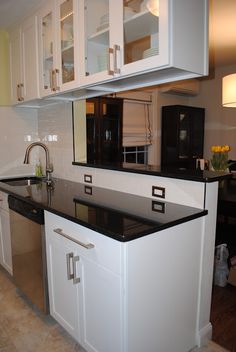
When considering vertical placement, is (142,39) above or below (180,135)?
above

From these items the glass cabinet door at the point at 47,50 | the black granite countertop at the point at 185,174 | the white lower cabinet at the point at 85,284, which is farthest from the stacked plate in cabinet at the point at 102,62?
the white lower cabinet at the point at 85,284

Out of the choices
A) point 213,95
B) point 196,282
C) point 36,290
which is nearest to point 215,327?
point 196,282

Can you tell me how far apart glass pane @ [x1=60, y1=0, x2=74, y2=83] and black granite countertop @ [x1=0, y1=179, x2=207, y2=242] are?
0.81 meters

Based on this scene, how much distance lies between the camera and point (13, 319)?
1909mm

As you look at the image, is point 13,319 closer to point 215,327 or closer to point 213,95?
point 215,327

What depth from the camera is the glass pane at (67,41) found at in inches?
69.5

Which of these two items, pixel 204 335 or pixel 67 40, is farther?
pixel 67 40

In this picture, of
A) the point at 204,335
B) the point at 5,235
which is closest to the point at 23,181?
the point at 5,235

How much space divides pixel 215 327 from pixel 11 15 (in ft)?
9.28

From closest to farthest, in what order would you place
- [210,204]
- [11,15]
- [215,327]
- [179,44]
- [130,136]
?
[179,44] < [210,204] < [215,327] < [11,15] < [130,136]

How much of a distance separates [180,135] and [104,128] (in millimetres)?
1547

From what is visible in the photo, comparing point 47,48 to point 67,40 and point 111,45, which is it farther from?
point 111,45

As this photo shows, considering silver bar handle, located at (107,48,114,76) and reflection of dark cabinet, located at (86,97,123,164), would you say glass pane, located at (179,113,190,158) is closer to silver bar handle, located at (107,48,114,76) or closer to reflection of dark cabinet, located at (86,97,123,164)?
reflection of dark cabinet, located at (86,97,123,164)

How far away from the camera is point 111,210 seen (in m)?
1.53
